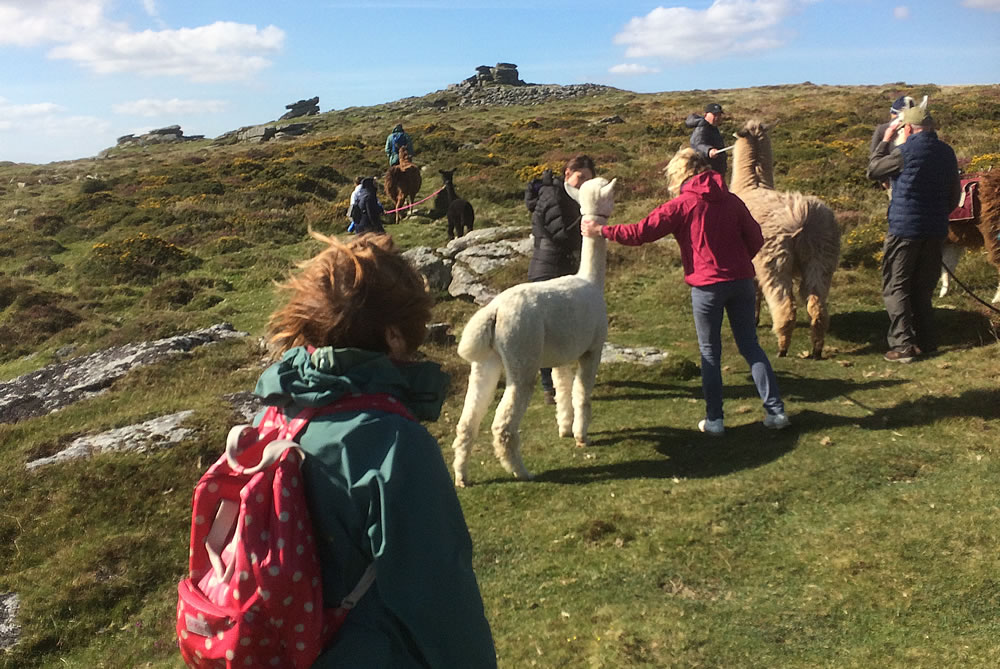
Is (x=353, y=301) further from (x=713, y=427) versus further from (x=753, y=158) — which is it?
(x=753, y=158)

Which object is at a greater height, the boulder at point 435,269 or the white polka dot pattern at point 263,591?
the white polka dot pattern at point 263,591

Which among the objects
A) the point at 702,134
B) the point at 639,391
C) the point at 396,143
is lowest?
the point at 639,391

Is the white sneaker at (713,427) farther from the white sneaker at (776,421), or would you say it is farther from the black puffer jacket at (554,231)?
the black puffer jacket at (554,231)

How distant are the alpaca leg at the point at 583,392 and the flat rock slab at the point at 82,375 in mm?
7891

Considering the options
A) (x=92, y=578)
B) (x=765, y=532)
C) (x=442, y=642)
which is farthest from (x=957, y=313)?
(x=92, y=578)

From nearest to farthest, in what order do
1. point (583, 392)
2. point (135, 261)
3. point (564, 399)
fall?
1. point (583, 392)
2. point (564, 399)
3. point (135, 261)

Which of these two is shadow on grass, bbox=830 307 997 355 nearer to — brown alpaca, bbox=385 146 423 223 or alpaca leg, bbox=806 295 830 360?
alpaca leg, bbox=806 295 830 360

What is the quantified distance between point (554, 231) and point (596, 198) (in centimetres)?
155

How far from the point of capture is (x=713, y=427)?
662 centimetres

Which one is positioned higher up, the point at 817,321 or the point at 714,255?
the point at 714,255

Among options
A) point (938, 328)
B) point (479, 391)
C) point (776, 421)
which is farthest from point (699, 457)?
point (938, 328)

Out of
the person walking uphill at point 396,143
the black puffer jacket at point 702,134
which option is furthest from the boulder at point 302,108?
the black puffer jacket at point 702,134

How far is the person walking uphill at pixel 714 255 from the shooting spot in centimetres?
614

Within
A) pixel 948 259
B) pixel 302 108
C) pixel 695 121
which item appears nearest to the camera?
pixel 695 121
